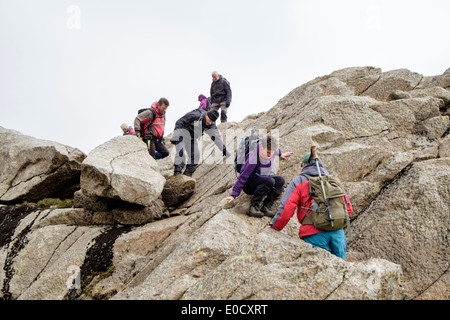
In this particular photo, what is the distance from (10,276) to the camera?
466 inches

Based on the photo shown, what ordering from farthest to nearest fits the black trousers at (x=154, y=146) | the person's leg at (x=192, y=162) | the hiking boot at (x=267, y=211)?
1. the person's leg at (x=192, y=162)
2. the black trousers at (x=154, y=146)
3. the hiking boot at (x=267, y=211)

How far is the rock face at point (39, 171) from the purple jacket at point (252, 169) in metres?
12.3

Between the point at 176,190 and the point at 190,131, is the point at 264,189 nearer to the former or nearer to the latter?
the point at 176,190

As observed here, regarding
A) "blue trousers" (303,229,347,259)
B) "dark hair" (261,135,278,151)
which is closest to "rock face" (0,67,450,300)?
"blue trousers" (303,229,347,259)

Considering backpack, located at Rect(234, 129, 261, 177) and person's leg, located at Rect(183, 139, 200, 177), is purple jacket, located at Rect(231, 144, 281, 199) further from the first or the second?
person's leg, located at Rect(183, 139, 200, 177)

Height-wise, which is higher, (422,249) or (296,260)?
(296,260)

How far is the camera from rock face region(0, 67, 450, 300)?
277 inches

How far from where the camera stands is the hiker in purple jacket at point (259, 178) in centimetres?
1026

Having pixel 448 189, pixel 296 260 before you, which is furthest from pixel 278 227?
pixel 448 189

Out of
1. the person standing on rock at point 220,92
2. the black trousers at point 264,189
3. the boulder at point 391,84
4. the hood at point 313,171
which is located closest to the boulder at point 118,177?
the black trousers at point 264,189

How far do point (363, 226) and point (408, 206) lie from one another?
5.59 ft

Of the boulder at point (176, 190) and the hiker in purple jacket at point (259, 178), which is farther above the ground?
the hiker in purple jacket at point (259, 178)

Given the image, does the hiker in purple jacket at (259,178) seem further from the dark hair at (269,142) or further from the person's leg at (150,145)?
the person's leg at (150,145)
